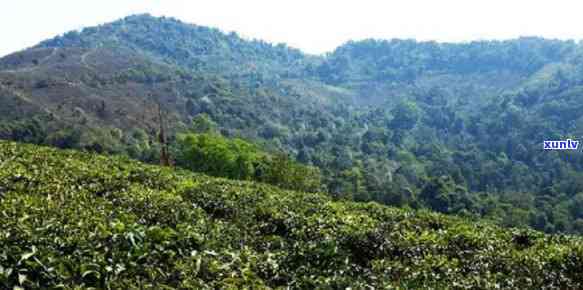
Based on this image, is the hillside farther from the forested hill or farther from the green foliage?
the forested hill

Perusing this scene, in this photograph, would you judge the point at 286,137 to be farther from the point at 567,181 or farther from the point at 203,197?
the point at 203,197

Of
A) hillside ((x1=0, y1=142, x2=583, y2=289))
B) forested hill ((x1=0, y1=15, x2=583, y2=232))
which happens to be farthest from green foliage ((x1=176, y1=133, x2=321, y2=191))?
hillside ((x1=0, y1=142, x2=583, y2=289))

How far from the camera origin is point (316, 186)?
230 ft

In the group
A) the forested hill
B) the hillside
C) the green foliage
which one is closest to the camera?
the hillside

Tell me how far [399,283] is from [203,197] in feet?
35.9

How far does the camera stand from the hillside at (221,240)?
1204 cm

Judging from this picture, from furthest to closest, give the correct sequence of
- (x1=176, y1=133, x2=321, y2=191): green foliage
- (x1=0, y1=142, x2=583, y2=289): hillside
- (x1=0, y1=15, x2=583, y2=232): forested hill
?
(x1=0, y1=15, x2=583, y2=232): forested hill < (x1=176, y1=133, x2=321, y2=191): green foliage < (x1=0, y1=142, x2=583, y2=289): hillside

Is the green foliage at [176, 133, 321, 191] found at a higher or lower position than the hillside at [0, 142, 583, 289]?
lower

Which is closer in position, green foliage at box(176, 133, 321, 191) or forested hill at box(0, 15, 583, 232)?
green foliage at box(176, 133, 321, 191)

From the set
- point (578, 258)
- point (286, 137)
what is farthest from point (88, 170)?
point (286, 137)

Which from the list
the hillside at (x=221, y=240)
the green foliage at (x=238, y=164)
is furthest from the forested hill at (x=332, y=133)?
the hillside at (x=221, y=240)

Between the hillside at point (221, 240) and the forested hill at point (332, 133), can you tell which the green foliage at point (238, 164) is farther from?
the hillside at point (221, 240)

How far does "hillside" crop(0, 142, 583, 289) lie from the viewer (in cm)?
1204

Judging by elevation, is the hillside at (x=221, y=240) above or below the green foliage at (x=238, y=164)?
above
